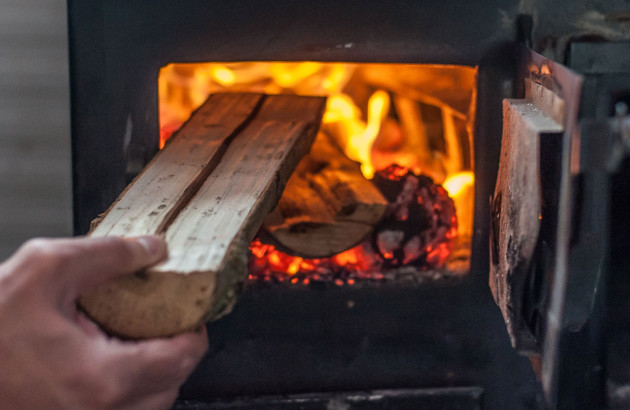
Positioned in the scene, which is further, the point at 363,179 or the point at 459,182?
the point at 459,182

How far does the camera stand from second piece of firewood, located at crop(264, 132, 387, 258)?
1.17 m

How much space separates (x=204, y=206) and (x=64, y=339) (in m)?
0.29

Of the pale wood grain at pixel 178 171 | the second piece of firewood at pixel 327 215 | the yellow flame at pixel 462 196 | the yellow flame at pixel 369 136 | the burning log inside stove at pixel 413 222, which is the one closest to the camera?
the pale wood grain at pixel 178 171

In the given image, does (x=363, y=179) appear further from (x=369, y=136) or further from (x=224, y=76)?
(x=224, y=76)

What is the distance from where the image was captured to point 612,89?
1071 millimetres

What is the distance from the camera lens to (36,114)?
138 centimetres

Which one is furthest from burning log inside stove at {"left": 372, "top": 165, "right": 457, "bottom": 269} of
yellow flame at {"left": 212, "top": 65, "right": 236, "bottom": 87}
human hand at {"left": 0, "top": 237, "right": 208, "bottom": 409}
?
human hand at {"left": 0, "top": 237, "right": 208, "bottom": 409}

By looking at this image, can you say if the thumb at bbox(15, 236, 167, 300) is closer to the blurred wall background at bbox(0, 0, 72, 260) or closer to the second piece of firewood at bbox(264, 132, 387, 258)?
the second piece of firewood at bbox(264, 132, 387, 258)

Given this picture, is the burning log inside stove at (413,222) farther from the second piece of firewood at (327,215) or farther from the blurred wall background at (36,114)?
the blurred wall background at (36,114)

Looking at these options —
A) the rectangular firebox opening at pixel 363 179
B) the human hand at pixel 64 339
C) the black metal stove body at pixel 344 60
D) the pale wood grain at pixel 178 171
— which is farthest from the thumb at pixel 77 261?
the black metal stove body at pixel 344 60

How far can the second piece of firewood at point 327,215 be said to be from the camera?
1170 millimetres

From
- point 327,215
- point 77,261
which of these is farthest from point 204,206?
point 327,215

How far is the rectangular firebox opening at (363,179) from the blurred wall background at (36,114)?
0.76 ft

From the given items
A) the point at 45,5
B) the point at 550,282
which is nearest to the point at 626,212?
the point at 550,282
